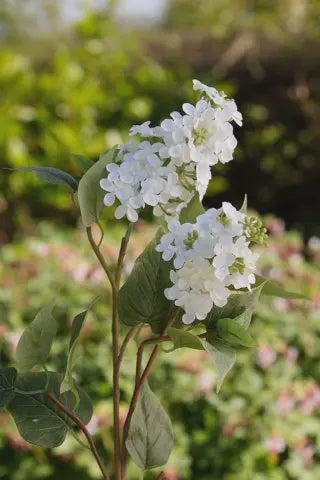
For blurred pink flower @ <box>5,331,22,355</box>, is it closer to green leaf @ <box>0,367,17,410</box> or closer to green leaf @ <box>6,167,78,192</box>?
green leaf @ <box>0,367,17,410</box>

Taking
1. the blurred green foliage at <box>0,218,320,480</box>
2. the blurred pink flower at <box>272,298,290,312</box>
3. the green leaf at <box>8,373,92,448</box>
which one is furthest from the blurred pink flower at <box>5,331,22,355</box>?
the green leaf at <box>8,373,92,448</box>

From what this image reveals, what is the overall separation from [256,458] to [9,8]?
10040mm

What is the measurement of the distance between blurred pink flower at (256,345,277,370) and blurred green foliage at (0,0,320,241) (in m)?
2.13

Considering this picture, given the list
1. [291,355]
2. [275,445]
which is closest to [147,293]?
[275,445]

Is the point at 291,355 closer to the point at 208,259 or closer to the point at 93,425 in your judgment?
the point at 93,425

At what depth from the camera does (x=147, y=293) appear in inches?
41.6

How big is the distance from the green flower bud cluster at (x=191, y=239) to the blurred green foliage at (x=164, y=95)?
11.6 ft

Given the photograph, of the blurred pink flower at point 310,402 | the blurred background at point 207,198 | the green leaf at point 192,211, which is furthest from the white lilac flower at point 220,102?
the blurred pink flower at point 310,402

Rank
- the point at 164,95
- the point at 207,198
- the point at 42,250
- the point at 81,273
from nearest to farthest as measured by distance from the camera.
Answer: the point at 81,273 < the point at 42,250 < the point at 164,95 < the point at 207,198

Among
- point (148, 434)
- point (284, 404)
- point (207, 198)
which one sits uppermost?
point (148, 434)

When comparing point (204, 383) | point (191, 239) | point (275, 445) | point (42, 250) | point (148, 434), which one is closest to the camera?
point (191, 239)

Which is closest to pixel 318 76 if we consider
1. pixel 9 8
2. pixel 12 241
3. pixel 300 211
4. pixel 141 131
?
pixel 300 211

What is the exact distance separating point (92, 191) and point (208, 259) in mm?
186

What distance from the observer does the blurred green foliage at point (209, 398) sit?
229 centimetres
